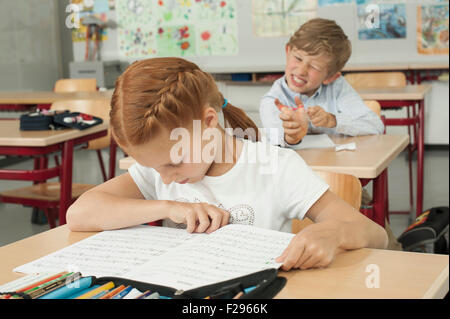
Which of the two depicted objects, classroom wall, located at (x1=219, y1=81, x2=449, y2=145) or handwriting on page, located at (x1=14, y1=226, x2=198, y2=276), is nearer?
handwriting on page, located at (x1=14, y1=226, x2=198, y2=276)

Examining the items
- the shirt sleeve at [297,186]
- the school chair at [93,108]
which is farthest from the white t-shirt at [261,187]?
the school chair at [93,108]

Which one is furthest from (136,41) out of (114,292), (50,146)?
(114,292)

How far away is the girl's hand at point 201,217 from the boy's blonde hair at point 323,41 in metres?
1.05

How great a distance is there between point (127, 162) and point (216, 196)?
0.67 m

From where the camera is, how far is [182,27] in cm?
472

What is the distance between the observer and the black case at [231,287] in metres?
0.56

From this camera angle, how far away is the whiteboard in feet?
14.4

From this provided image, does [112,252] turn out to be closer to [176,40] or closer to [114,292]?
[114,292]

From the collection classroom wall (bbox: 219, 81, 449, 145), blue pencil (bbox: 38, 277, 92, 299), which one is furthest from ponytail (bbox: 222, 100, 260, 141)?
classroom wall (bbox: 219, 81, 449, 145)

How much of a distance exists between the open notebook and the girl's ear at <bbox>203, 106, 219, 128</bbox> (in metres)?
0.16

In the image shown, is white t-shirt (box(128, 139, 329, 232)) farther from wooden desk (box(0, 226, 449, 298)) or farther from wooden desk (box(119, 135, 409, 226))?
wooden desk (box(119, 135, 409, 226))

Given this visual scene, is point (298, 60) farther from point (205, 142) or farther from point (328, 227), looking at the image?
point (328, 227)

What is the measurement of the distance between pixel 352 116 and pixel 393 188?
1.74 m

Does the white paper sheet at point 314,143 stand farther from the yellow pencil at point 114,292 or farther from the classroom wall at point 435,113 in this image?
the classroom wall at point 435,113
